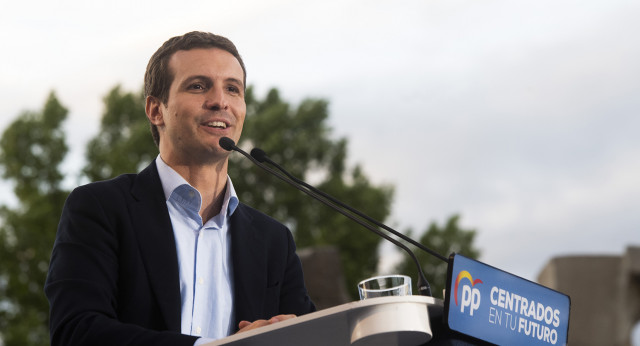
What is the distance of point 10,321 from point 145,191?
16350mm

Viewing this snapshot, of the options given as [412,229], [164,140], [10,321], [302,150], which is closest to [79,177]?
[10,321]

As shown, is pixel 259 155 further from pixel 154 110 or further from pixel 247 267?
pixel 154 110

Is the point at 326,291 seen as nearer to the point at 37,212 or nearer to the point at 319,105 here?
the point at 37,212

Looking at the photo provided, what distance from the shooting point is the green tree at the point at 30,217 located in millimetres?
18094

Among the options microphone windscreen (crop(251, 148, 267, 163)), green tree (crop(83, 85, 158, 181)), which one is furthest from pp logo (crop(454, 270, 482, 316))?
green tree (crop(83, 85, 158, 181))

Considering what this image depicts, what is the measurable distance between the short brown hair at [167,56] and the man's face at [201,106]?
2cm

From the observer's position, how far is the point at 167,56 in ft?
10.3

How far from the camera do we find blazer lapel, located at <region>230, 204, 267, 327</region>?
2875 millimetres

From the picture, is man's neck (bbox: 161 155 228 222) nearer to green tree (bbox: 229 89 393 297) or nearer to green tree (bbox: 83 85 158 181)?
green tree (bbox: 83 85 158 181)

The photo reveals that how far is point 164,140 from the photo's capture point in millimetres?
3078

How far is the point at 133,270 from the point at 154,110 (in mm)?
653

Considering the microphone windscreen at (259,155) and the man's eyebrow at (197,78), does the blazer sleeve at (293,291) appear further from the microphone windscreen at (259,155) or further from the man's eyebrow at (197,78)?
the man's eyebrow at (197,78)

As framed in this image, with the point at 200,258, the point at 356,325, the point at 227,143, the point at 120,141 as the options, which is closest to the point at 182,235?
the point at 200,258

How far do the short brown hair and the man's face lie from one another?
0.02 m
